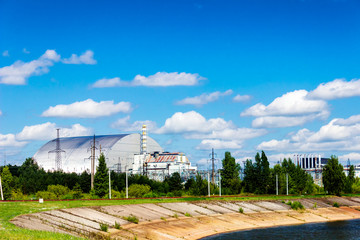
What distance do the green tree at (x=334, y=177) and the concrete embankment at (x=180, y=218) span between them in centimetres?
1327

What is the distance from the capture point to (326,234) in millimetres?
56844

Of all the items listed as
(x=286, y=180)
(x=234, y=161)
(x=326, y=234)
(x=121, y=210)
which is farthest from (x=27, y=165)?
(x=326, y=234)

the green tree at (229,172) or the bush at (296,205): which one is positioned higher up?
the green tree at (229,172)

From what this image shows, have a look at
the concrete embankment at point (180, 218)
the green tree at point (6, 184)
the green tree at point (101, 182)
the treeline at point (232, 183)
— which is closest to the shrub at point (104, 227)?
the concrete embankment at point (180, 218)

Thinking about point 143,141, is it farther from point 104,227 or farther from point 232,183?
point 104,227

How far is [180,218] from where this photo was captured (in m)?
60.3

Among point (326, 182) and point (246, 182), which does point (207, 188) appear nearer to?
point (246, 182)

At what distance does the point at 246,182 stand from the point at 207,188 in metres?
8.91

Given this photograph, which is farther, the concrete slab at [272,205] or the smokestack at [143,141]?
the smokestack at [143,141]

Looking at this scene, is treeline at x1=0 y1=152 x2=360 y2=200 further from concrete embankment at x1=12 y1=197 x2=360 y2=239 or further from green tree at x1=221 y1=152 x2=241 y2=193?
concrete embankment at x1=12 y1=197 x2=360 y2=239

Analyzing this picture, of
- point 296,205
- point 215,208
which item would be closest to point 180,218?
point 215,208

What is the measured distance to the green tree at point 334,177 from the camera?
103062mm

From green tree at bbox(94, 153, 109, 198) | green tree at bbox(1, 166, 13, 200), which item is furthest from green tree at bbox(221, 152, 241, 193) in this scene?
green tree at bbox(1, 166, 13, 200)

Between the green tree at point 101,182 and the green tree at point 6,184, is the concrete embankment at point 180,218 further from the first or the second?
the green tree at point 6,184
